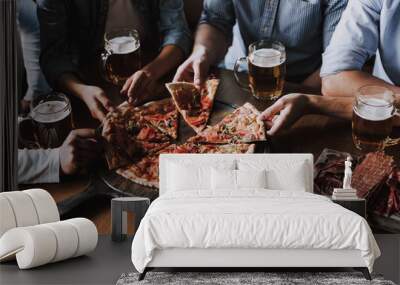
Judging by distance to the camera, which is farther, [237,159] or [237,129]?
[237,129]

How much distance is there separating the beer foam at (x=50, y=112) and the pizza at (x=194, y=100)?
112cm

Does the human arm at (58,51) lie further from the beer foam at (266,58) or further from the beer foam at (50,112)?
the beer foam at (266,58)

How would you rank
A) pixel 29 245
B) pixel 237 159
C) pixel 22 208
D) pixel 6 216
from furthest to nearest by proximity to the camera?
1. pixel 237 159
2. pixel 22 208
3. pixel 6 216
4. pixel 29 245

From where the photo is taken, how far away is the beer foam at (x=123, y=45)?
730 cm

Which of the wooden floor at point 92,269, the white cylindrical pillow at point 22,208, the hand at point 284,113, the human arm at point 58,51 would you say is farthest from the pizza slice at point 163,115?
the white cylindrical pillow at point 22,208

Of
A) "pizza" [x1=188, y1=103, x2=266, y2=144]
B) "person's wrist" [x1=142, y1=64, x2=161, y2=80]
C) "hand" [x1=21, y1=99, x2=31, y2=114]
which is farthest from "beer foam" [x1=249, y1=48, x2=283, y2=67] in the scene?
"hand" [x1=21, y1=99, x2=31, y2=114]

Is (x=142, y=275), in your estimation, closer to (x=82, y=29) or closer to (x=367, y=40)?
(x=82, y=29)

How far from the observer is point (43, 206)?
570 centimetres

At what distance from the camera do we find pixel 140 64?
7.30 m

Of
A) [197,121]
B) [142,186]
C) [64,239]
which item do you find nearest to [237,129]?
[197,121]

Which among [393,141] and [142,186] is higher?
[393,141]

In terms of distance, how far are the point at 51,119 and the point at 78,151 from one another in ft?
1.44

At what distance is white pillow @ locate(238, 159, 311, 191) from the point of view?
6.52 metres

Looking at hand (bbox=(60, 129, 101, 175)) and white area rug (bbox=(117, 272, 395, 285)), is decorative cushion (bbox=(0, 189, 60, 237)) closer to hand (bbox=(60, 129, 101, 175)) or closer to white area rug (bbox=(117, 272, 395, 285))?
white area rug (bbox=(117, 272, 395, 285))
